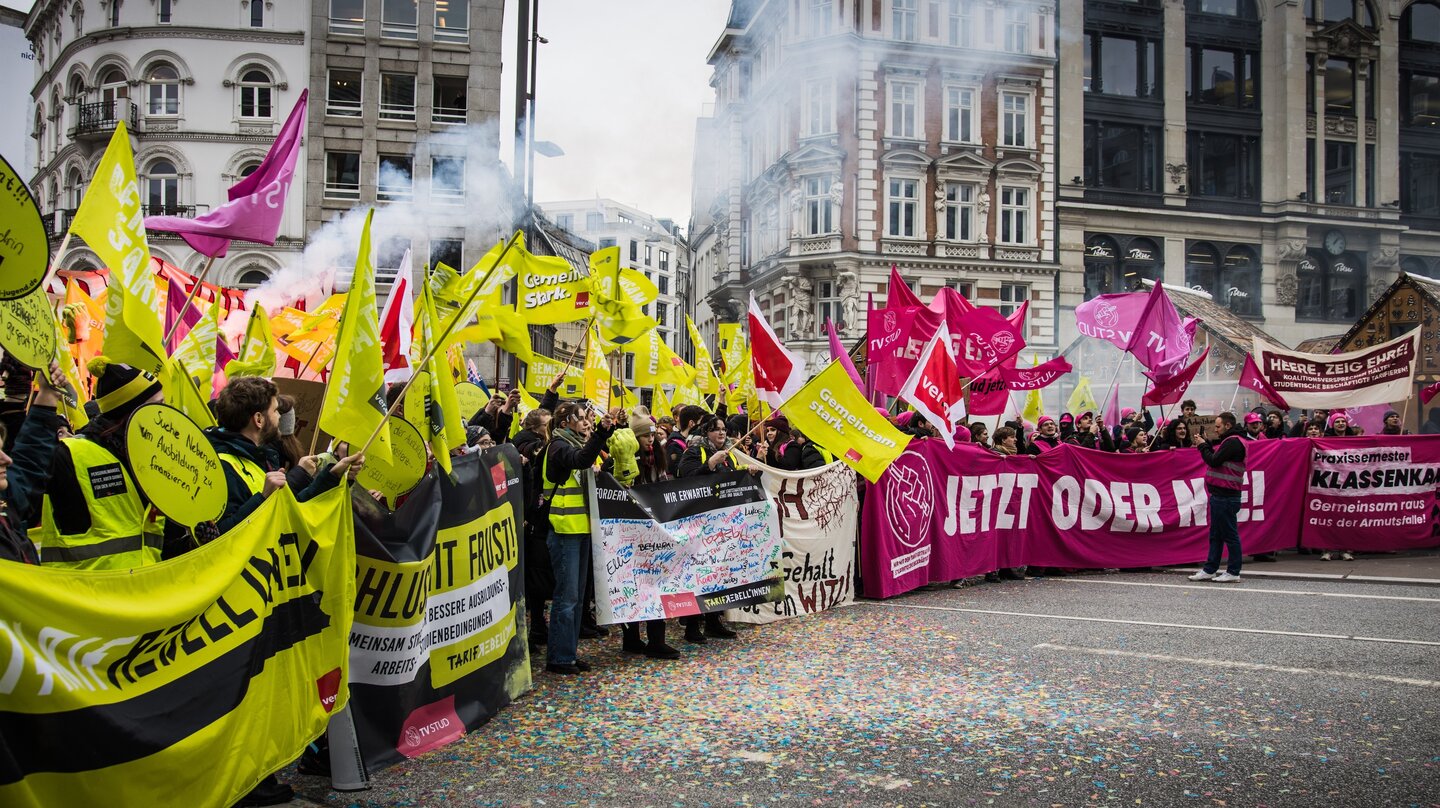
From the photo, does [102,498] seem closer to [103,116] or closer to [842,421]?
[842,421]

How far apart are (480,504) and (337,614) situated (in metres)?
1.35

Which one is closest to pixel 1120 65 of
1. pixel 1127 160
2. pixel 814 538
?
pixel 1127 160

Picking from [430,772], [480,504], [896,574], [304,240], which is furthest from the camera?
[304,240]

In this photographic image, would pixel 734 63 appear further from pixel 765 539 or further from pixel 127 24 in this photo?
pixel 765 539

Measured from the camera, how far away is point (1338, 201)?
4234 centimetres

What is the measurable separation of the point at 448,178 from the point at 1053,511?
95.6ft

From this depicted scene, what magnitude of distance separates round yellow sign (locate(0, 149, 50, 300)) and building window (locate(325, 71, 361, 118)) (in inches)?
1312

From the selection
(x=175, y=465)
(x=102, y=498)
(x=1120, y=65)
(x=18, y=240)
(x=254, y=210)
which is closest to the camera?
(x=18, y=240)

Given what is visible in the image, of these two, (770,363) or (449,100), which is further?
(449,100)

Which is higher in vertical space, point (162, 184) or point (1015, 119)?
point (1015, 119)

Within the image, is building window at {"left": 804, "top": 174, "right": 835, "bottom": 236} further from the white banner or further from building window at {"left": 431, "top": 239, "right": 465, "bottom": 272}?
the white banner

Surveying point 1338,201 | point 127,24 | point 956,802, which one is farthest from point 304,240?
point 1338,201

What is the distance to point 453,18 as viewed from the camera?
34.9 m

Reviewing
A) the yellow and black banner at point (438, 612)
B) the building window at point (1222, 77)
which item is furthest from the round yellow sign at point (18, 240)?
the building window at point (1222, 77)
